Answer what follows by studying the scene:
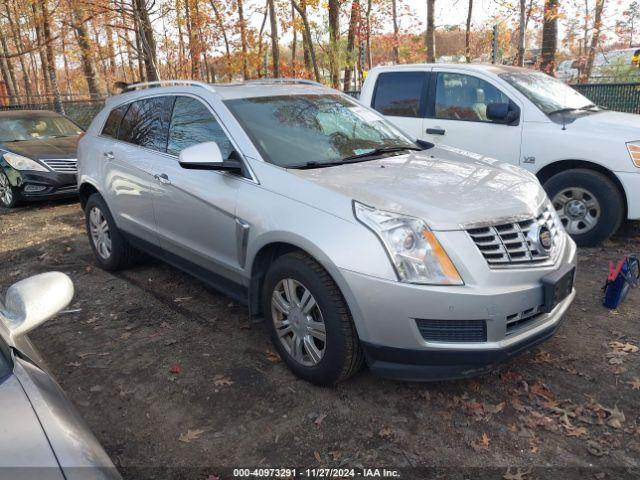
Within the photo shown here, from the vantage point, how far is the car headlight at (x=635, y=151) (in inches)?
209

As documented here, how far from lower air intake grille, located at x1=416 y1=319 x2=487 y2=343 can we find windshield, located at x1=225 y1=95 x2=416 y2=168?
1.40 m

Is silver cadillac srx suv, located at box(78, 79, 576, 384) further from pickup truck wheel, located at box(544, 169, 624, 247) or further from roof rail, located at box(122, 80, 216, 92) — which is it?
pickup truck wheel, located at box(544, 169, 624, 247)

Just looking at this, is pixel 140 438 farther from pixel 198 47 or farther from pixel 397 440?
pixel 198 47

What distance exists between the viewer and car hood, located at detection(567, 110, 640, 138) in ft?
17.8

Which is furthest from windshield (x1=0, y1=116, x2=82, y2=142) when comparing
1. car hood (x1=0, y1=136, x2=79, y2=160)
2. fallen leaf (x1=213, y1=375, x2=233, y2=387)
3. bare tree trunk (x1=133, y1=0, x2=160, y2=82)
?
fallen leaf (x1=213, y1=375, x2=233, y2=387)

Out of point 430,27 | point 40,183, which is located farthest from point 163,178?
point 430,27

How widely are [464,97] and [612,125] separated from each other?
1622mm

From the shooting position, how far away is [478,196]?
3113mm

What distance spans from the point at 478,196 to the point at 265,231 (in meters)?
1.28

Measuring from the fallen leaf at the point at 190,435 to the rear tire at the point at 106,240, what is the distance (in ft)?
9.04

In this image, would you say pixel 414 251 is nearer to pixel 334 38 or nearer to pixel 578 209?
pixel 578 209

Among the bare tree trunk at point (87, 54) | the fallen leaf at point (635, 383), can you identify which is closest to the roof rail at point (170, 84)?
the fallen leaf at point (635, 383)

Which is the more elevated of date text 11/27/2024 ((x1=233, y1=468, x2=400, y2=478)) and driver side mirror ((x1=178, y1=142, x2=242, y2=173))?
driver side mirror ((x1=178, y1=142, x2=242, y2=173))

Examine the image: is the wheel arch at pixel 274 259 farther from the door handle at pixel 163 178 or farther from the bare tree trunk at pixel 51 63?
the bare tree trunk at pixel 51 63
